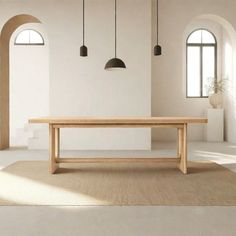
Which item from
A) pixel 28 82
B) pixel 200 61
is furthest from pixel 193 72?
pixel 28 82

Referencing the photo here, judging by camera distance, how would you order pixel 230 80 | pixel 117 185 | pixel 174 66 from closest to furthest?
pixel 117 185 < pixel 230 80 < pixel 174 66

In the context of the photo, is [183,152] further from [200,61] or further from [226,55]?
[200,61]

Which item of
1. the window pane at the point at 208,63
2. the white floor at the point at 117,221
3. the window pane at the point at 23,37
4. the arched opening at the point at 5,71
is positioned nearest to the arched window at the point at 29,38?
the window pane at the point at 23,37

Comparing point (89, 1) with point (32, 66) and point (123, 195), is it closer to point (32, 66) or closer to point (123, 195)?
point (32, 66)

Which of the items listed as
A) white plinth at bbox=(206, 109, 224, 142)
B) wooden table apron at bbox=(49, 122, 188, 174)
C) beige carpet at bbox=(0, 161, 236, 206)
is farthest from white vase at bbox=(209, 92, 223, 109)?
wooden table apron at bbox=(49, 122, 188, 174)

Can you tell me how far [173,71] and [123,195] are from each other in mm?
7062

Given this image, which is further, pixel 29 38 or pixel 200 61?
pixel 29 38

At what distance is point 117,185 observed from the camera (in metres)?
4.62

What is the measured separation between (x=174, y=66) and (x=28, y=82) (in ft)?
15.8

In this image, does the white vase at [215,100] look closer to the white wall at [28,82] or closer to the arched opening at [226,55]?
the arched opening at [226,55]

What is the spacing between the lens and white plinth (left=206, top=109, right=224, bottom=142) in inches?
409

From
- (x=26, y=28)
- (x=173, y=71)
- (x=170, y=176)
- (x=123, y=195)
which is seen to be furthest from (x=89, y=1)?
(x=123, y=195)

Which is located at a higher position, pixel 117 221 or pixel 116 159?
pixel 116 159

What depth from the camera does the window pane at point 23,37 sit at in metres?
12.1
